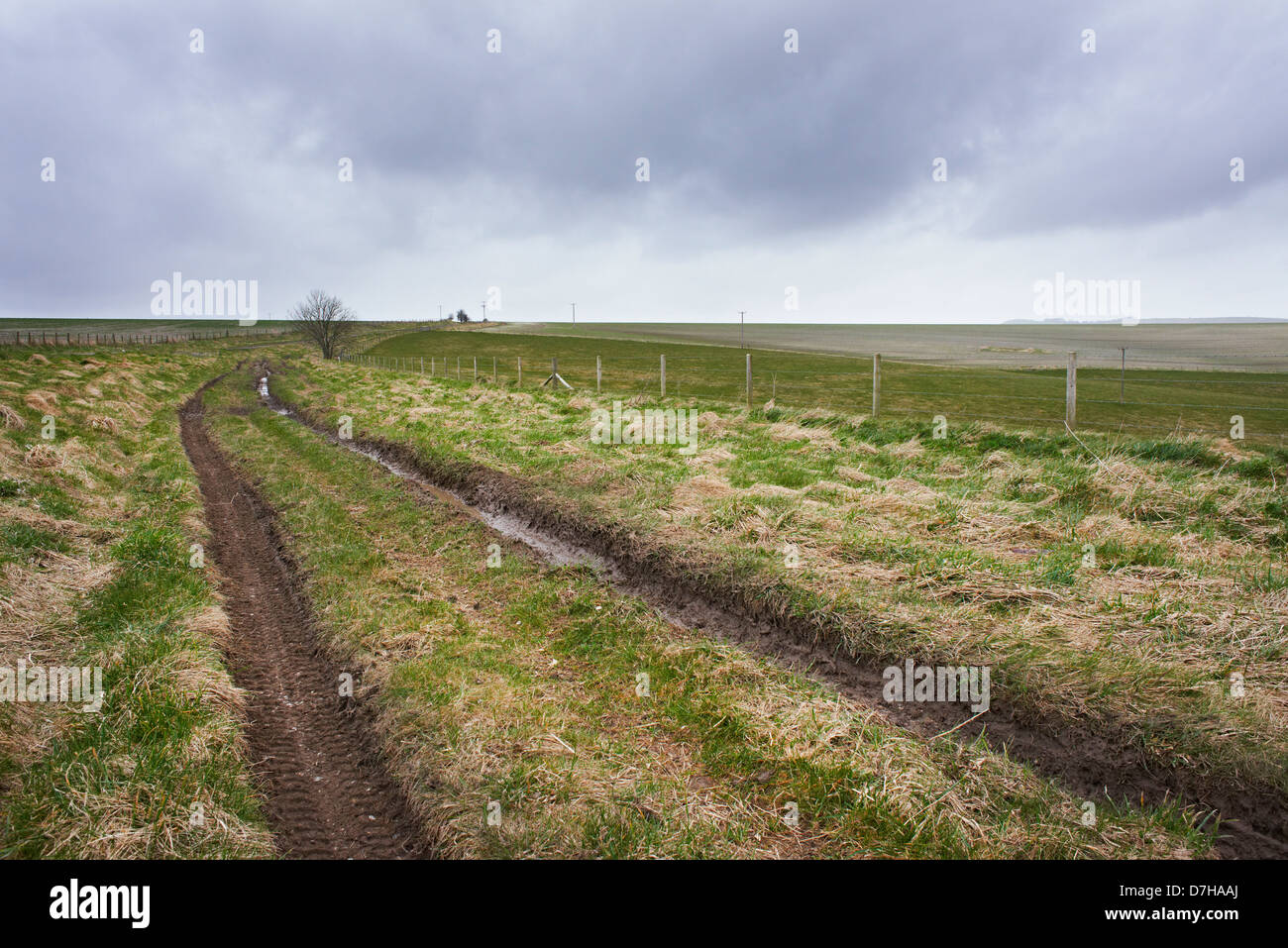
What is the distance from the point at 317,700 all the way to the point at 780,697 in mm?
3534

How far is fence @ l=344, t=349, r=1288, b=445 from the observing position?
19859 mm

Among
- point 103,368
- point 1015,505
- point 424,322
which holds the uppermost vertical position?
point 424,322

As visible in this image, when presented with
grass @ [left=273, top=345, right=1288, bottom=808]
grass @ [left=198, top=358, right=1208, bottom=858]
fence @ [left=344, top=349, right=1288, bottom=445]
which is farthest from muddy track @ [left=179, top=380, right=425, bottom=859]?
fence @ [left=344, top=349, right=1288, bottom=445]

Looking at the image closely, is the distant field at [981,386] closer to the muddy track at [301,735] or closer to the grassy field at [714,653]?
the grassy field at [714,653]

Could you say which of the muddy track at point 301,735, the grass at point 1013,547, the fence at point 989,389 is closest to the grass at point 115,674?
the muddy track at point 301,735

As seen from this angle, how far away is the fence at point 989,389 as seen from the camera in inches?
782

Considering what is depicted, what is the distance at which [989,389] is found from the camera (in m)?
35.4

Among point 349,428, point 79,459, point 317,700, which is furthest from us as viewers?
point 349,428

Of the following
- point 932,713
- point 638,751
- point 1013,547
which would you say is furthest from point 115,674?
point 1013,547

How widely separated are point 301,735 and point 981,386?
39422mm

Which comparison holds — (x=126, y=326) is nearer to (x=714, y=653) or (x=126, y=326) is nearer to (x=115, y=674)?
(x=115, y=674)

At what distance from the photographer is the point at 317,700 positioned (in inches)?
207
